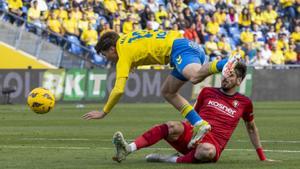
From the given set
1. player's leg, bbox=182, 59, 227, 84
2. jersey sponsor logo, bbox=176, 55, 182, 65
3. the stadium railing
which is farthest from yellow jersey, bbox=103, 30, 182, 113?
the stadium railing

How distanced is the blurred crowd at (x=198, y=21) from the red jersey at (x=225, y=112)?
74.2 ft

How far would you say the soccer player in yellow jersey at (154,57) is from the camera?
1166 cm

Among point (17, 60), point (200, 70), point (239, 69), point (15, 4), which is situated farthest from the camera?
point (17, 60)

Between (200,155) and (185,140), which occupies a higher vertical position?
(185,140)

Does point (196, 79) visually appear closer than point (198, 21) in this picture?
Yes

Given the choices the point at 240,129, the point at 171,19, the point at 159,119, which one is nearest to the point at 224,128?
the point at 240,129

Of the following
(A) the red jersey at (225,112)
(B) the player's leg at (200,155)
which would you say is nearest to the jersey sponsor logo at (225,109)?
(A) the red jersey at (225,112)

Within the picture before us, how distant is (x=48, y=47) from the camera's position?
3425cm

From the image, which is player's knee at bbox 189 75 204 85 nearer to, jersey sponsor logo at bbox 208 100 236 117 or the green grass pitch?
jersey sponsor logo at bbox 208 100 236 117

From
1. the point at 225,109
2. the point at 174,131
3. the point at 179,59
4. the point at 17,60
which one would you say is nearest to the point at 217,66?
the point at 225,109

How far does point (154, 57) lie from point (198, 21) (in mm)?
26321

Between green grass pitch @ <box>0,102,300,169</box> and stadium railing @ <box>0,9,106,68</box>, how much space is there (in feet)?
21.7

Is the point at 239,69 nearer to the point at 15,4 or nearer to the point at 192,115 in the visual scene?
the point at 192,115

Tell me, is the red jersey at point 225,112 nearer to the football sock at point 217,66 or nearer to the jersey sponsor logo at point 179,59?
the football sock at point 217,66
